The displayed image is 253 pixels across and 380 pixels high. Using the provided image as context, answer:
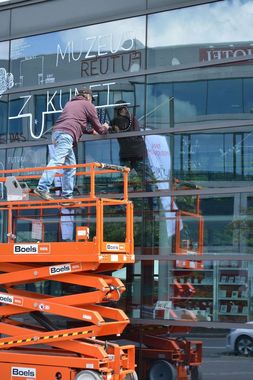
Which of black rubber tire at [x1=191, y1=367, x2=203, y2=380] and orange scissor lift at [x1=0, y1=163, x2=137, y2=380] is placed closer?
orange scissor lift at [x1=0, y1=163, x2=137, y2=380]

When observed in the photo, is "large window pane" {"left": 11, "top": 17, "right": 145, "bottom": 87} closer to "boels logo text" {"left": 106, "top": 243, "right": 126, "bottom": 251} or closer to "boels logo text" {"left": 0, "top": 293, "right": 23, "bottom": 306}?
"boels logo text" {"left": 106, "top": 243, "right": 126, "bottom": 251}

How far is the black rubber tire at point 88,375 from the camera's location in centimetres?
863

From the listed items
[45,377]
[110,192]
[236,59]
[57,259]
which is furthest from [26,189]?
[236,59]

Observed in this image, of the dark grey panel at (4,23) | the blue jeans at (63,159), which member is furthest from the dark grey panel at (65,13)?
the blue jeans at (63,159)

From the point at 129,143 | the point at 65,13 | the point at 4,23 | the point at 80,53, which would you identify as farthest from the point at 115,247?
the point at 4,23

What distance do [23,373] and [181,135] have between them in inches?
157

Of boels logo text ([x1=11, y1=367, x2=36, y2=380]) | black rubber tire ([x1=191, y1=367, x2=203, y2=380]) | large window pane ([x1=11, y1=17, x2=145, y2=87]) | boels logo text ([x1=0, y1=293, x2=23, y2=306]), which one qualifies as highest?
large window pane ([x1=11, y1=17, x2=145, y2=87])

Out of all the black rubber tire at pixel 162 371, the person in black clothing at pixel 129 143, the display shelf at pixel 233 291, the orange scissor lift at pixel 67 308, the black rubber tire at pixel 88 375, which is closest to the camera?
the black rubber tire at pixel 88 375

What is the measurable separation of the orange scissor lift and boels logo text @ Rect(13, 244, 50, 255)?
0.01 m

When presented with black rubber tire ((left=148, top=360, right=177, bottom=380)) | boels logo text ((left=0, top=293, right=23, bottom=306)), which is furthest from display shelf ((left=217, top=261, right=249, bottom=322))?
boels logo text ((left=0, top=293, right=23, bottom=306))

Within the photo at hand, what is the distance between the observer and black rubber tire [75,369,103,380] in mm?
8634

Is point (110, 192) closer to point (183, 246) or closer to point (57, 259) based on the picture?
point (183, 246)

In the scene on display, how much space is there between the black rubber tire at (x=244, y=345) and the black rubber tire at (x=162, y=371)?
105 cm

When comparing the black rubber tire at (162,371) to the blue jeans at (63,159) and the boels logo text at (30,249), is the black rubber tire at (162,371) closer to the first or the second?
the boels logo text at (30,249)
